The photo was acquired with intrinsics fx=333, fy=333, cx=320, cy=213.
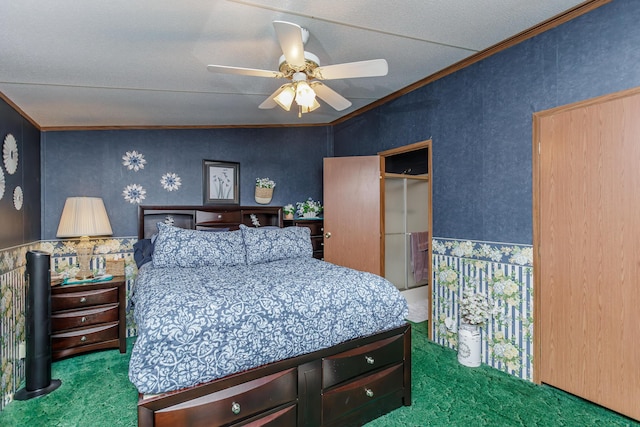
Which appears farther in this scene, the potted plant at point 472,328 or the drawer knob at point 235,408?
the potted plant at point 472,328

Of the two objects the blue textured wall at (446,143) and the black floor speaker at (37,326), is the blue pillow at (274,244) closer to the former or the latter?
the blue textured wall at (446,143)

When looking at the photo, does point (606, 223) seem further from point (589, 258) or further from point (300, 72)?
point (300, 72)

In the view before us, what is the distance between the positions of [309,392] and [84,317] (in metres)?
2.31

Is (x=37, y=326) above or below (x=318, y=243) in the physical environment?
below

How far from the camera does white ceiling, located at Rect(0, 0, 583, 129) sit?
5.85ft

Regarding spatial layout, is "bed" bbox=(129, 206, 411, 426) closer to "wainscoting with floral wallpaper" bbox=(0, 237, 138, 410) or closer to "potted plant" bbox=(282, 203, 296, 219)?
"wainscoting with floral wallpaper" bbox=(0, 237, 138, 410)

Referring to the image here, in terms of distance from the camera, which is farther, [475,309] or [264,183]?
[264,183]

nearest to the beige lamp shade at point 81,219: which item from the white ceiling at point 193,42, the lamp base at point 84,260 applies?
the lamp base at point 84,260

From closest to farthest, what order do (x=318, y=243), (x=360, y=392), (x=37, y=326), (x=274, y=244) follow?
(x=360, y=392)
(x=37, y=326)
(x=274, y=244)
(x=318, y=243)

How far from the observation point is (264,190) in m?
4.21

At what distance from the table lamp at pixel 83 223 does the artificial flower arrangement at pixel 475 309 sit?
3331mm

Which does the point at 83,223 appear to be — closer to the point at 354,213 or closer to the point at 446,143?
the point at 354,213

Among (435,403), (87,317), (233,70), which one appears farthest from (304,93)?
(87,317)

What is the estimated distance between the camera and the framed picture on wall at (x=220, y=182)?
13.1ft
